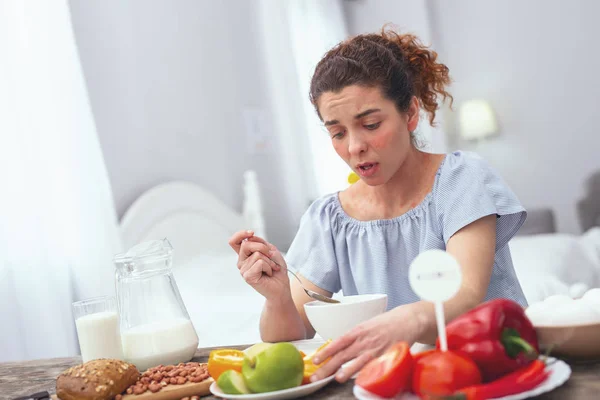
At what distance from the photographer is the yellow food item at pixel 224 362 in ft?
2.75

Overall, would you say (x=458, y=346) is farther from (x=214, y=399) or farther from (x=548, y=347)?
(x=214, y=399)

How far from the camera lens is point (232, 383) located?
2.51 feet

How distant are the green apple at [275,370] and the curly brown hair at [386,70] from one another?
678mm

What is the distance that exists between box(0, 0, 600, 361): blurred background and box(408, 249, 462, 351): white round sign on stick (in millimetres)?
1432

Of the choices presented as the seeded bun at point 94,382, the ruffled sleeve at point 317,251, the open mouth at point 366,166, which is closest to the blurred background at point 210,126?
the ruffled sleeve at point 317,251

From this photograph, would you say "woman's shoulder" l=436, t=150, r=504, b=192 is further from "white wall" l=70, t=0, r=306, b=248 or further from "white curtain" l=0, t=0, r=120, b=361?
"white wall" l=70, t=0, r=306, b=248

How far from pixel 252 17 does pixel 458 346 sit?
350 centimetres

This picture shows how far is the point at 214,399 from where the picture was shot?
0.85 m

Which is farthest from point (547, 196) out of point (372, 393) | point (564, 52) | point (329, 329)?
point (372, 393)

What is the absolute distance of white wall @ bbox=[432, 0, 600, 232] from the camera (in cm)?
415

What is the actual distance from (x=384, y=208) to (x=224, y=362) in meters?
0.68

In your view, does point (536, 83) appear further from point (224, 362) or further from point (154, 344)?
point (224, 362)

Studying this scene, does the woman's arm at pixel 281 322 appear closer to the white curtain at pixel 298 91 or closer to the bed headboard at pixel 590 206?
the white curtain at pixel 298 91

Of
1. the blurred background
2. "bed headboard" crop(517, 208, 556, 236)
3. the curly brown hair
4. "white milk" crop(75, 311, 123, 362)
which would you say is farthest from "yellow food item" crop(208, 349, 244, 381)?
"bed headboard" crop(517, 208, 556, 236)
